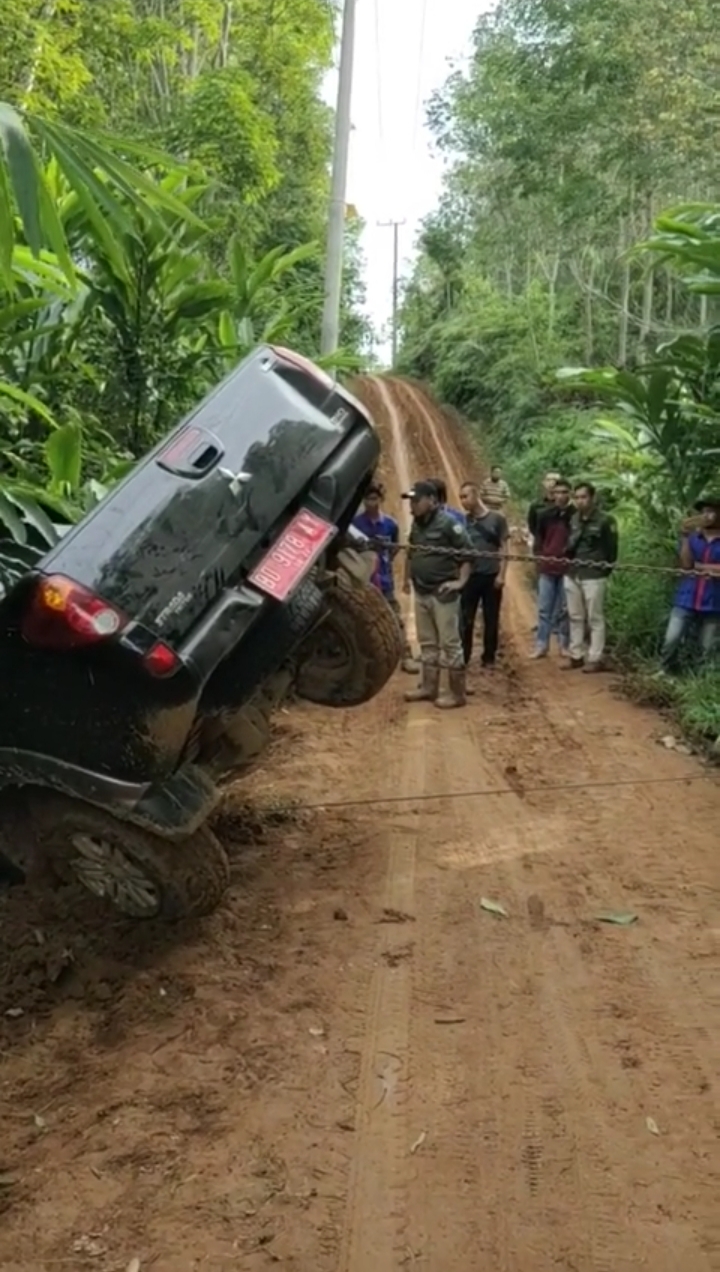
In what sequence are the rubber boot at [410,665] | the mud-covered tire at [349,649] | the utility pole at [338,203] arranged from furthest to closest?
1. the utility pole at [338,203]
2. the rubber boot at [410,665]
3. the mud-covered tire at [349,649]

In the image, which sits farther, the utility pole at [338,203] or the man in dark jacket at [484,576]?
the utility pole at [338,203]

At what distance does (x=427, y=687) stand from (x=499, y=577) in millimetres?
1612

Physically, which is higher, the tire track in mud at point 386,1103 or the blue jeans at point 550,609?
the tire track in mud at point 386,1103

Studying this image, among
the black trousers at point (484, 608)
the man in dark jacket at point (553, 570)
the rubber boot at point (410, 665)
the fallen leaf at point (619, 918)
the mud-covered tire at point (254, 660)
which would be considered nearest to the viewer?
the mud-covered tire at point (254, 660)

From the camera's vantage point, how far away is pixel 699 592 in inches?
319

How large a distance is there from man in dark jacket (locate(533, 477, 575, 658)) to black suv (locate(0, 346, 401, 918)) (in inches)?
220

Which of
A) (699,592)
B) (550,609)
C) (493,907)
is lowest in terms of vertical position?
(550,609)

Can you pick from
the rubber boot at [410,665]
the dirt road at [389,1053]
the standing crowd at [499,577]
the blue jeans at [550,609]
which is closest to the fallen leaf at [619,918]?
the dirt road at [389,1053]

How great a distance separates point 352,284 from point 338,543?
3713cm

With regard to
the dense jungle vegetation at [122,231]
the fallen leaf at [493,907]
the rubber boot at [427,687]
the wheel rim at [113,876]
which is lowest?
the rubber boot at [427,687]

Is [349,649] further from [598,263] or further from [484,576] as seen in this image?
[598,263]

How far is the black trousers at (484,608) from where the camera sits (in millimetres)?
9617

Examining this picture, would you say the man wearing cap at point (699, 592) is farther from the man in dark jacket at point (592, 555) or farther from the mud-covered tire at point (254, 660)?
the mud-covered tire at point (254, 660)

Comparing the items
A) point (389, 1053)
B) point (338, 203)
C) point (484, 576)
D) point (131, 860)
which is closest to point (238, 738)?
point (131, 860)
